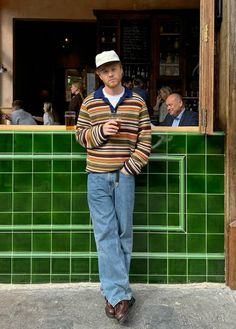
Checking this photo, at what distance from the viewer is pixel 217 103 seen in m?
4.42

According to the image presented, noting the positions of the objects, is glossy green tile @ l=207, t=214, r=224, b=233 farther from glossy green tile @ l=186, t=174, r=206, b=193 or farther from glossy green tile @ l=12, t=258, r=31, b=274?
glossy green tile @ l=12, t=258, r=31, b=274

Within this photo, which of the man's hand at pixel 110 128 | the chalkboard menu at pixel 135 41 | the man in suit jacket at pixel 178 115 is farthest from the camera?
the chalkboard menu at pixel 135 41

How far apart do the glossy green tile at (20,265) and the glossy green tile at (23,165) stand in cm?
77

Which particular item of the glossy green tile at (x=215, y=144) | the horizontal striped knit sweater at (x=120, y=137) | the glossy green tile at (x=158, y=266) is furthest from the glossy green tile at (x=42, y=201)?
the glossy green tile at (x=215, y=144)

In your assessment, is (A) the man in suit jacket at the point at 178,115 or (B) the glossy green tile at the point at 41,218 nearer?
(B) the glossy green tile at the point at 41,218

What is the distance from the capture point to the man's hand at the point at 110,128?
11.0 feet

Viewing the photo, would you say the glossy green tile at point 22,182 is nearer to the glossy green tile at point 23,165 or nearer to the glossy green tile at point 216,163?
the glossy green tile at point 23,165

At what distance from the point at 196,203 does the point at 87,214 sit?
0.94 metres

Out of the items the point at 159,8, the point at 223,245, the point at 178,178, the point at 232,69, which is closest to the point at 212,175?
the point at 178,178

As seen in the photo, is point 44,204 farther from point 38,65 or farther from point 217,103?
point 38,65

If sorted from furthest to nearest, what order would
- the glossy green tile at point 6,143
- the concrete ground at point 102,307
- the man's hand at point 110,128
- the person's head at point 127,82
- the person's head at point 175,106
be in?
the person's head at point 127,82 < the person's head at point 175,106 < the glossy green tile at point 6,143 < the concrete ground at point 102,307 < the man's hand at point 110,128

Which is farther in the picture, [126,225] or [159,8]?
[159,8]

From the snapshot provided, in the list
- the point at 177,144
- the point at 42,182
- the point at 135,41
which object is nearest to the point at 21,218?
the point at 42,182

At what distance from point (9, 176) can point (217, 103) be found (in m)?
1.95
